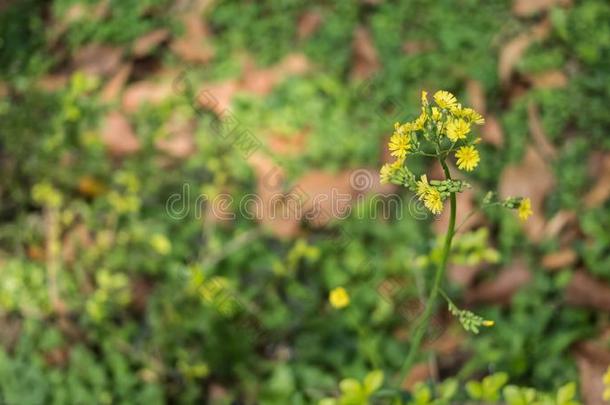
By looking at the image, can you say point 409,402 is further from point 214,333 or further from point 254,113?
point 254,113

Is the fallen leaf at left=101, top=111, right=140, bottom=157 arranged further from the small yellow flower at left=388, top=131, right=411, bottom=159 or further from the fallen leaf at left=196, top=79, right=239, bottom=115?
the small yellow flower at left=388, top=131, right=411, bottom=159

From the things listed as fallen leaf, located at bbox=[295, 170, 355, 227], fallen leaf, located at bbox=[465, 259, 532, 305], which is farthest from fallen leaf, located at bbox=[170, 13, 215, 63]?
fallen leaf, located at bbox=[465, 259, 532, 305]

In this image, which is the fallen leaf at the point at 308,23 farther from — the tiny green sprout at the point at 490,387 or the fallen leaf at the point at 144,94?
the tiny green sprout at the point at 490,387

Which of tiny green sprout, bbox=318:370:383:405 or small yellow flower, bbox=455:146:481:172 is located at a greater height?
small yellow flower, bbox=455:146:481:172

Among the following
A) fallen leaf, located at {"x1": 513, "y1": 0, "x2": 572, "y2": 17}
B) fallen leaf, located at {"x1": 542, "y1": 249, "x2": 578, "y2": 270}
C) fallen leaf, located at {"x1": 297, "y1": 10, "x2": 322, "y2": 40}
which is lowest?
fallen leaf, located at {"x1": 542, "y1": 249, "x2": 578, "y2": 270}

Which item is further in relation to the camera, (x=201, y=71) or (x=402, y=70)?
(x=201, y=71)

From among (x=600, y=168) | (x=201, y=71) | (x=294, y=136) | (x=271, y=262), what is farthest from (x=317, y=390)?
(x=201, y=71)
